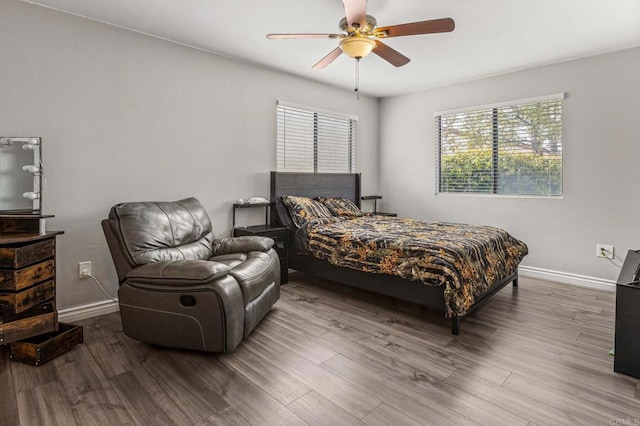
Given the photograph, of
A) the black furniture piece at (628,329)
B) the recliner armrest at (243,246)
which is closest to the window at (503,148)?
the black furniture piece at (628,329)

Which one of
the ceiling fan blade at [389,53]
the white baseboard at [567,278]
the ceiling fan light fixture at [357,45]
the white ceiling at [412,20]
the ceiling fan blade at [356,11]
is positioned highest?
the white ceiling at [412,20]

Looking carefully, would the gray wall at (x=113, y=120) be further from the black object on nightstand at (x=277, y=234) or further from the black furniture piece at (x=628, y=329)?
the black furniture piece at (x=628, y=329)

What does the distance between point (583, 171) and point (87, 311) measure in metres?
5.04

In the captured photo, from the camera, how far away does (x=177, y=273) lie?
2199 mm

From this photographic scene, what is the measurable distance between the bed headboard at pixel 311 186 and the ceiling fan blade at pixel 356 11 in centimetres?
214

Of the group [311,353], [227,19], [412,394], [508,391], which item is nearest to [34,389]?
[311,353]

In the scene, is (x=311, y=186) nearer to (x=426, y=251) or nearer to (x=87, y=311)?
(x=426, y=251)

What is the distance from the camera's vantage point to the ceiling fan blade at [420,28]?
2.22 meters

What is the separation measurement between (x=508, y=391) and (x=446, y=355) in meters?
0.44

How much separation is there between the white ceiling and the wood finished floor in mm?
2457

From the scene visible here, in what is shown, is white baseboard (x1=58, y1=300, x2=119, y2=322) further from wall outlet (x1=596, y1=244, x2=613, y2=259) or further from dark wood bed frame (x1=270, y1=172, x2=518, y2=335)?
wall outlet (x1=596, y1=244, x2=613, y2=259)

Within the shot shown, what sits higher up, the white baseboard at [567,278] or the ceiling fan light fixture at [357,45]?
the ceiling fan light fixture at [357,45]

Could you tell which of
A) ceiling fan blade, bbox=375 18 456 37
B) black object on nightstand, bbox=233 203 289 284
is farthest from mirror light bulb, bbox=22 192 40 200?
ceiling fan blade, bbox=375 18 456 37

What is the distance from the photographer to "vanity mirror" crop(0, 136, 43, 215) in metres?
2.39
